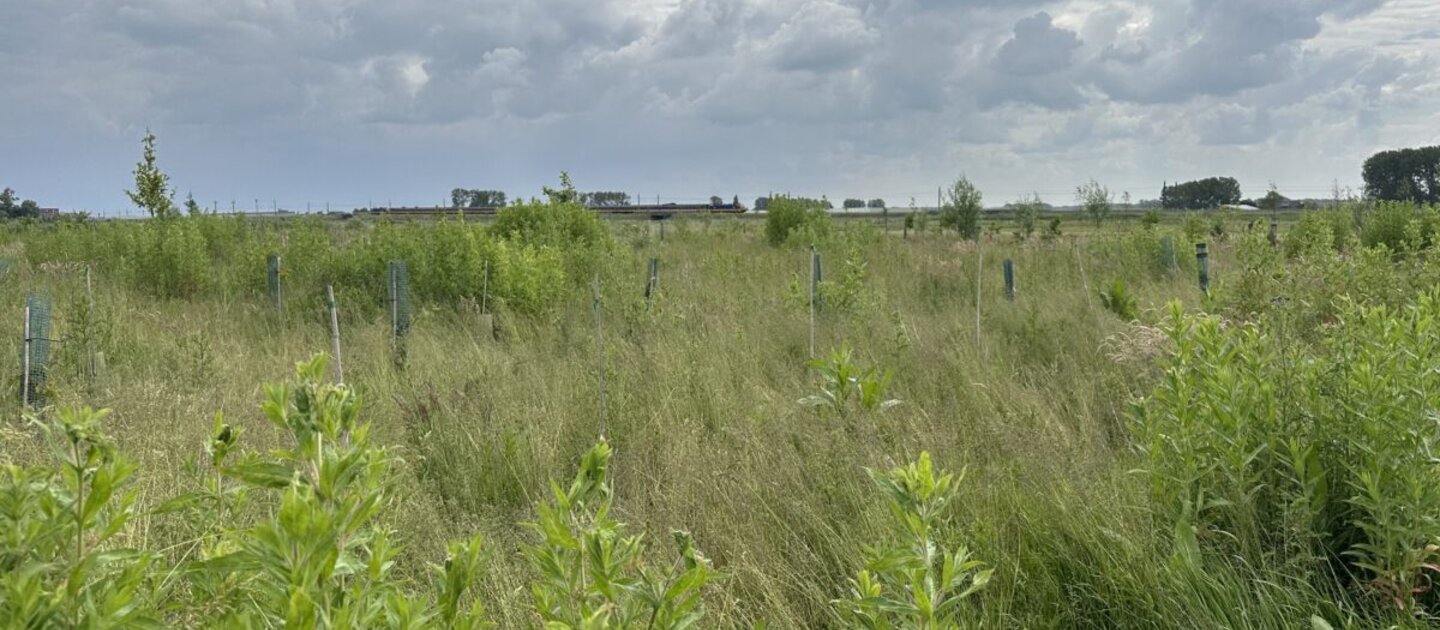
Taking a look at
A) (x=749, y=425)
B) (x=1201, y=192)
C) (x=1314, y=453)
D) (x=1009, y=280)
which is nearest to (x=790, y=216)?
(x=1009, y=280)

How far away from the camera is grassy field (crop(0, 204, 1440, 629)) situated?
2.67 meters

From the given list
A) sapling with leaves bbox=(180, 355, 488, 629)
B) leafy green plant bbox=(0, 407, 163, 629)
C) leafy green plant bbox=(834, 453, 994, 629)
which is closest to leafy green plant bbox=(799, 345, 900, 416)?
leafy green plant bbox=(834, 453, 994, 629)

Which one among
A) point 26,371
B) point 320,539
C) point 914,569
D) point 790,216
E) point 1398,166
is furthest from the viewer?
point 1398,166

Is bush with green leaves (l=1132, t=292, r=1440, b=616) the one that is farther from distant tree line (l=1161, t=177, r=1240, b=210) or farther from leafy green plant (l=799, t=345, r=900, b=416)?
distant tree line (l=1161, t=177, r=1240, b=210)

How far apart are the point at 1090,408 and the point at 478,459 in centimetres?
316

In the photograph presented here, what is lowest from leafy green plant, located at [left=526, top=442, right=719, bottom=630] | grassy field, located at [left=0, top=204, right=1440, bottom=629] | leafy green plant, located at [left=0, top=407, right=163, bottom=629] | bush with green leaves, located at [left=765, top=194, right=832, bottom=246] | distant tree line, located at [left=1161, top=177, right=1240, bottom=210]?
grassy field, located at [left=0, top=204, right=1440, bottom=629]

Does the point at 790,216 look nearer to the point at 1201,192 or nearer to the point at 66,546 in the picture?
the point at 66,546

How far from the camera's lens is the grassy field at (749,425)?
8.75 ft

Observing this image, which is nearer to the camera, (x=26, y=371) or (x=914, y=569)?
(x=914, y=569)

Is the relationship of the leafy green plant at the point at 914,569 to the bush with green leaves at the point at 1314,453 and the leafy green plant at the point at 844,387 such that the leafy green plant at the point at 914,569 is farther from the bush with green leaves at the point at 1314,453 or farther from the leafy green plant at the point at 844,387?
the leafy green plant at the point at 844,387

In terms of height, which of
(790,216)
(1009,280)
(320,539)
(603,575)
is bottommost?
(603,575)

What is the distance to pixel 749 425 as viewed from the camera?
4383 millimetres

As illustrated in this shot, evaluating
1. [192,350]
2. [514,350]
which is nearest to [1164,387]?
[514,350]

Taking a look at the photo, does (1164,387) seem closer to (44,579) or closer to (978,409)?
(978,409)
